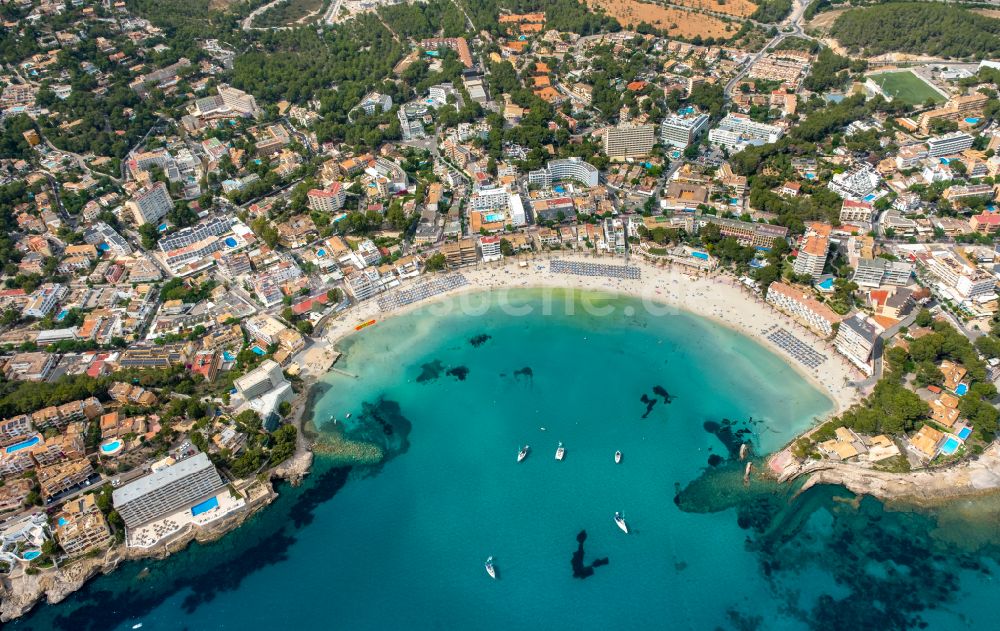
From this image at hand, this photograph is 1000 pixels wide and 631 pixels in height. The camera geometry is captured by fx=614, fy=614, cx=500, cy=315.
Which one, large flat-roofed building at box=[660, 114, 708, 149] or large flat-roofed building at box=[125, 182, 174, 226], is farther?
large flat-roofed building at box=[660, 114, 708, 149]

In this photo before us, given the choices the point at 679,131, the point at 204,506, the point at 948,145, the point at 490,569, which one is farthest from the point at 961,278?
the point at 204,506

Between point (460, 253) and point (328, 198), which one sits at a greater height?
point (328, 198)

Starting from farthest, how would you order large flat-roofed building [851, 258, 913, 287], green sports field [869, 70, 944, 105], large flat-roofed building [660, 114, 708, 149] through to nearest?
green sports field [869, 70, 944, 105]
large flat-roofed building [660, 114, 708, 149]
large flat-roofed building [851, 258, 913, 287]

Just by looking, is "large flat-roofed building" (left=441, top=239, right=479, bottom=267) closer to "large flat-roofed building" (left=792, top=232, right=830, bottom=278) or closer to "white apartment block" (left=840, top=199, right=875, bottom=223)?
"large flat-roofed building" (left=792, top=232, right=830, bottom=278)

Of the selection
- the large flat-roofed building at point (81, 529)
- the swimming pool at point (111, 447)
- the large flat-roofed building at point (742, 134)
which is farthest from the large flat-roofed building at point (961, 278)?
the swimming pool at point (111, 447)

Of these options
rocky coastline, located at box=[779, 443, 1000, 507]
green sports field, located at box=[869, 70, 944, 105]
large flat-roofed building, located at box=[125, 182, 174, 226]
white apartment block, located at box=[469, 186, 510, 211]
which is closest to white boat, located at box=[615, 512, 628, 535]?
rocky coastline, located at box=[779, 443, 1000, 507]

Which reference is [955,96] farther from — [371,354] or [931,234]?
[371,354]

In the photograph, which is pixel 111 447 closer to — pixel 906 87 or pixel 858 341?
pixel 858 341

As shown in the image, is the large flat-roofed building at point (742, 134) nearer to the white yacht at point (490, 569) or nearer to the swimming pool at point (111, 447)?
the white yacht at point (490, 569)
